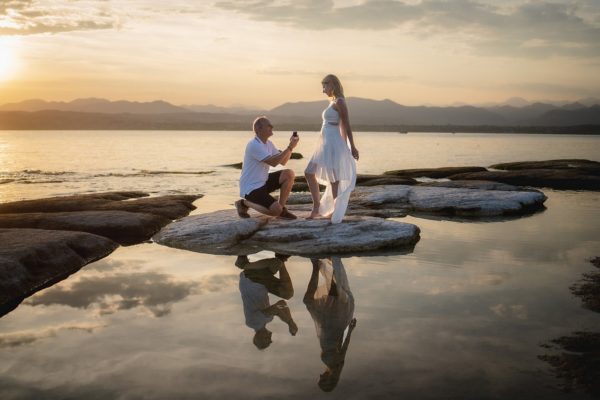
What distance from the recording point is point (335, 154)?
12.3 metres

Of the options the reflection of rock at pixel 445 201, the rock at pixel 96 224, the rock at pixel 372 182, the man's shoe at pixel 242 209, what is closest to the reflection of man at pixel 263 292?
the man's shoe at pixel 242 209

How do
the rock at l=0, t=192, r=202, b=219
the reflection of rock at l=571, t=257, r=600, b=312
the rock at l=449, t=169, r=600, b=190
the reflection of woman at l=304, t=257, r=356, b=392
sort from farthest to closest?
the rock at l=449, t=169, r=600, b=190 → the rock at l=0, t=192, r=202, b=219 → the reflection of rock at l=571, t=257, r=600, b=312 → the reflection of woman at l=304, t=257, r=356, b=392

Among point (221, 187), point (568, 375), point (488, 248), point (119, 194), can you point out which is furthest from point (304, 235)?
point (221, 187)

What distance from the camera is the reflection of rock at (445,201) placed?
17.5 m

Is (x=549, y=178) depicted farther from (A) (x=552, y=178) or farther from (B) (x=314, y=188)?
(B) (x=314, y=188)

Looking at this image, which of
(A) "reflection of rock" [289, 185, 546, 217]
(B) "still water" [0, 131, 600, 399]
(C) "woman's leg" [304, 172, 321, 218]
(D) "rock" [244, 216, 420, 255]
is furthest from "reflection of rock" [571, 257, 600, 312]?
(A) "reflection of rock" [289, 185, 546, 217]

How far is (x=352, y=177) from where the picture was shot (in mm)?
12422

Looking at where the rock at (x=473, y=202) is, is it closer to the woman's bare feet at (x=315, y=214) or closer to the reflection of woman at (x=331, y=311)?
the woman's bare feet at (x=315, y=214)

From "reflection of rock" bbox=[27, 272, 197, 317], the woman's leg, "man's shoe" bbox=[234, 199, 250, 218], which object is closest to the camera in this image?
"reflection of rock" bbox=[27, 272, 197, 317]

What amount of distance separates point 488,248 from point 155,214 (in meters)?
9.56

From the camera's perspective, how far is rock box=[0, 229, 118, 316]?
29.3 ft

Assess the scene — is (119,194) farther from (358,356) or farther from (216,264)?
(358,356)

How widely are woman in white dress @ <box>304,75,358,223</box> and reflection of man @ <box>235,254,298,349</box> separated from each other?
2.08 metres

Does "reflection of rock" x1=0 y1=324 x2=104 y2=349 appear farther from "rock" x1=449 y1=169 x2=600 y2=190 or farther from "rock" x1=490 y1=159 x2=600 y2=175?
"rock" x1=490 y1=159 x2=600 y2=175
